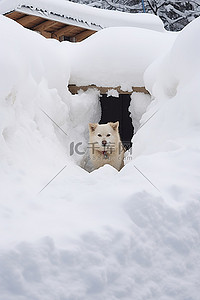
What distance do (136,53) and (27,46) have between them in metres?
1.78

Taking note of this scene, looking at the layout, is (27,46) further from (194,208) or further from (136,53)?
(194,208)

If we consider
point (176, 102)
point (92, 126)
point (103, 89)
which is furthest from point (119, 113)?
point (176, 102)

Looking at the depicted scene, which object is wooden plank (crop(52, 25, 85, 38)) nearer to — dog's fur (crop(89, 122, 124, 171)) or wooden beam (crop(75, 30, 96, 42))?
wooden beam (crop(75, 30, 96, 42))

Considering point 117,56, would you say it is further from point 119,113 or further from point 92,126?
point 119,113

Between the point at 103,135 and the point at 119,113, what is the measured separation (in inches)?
83.2

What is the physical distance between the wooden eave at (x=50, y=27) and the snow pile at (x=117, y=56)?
6.55 feet

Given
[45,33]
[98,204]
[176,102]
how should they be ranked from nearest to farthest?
[98,204]
[176,102]
[45,33]

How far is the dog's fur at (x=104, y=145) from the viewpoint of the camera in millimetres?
4371

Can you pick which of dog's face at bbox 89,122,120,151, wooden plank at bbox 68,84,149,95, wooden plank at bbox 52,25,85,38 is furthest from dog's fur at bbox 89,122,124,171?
wooden plank at bbox 52,25,85,38

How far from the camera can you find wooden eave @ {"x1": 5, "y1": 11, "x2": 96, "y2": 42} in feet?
20.5

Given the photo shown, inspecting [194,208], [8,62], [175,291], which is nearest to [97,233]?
[175,291]

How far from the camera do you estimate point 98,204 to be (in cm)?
180

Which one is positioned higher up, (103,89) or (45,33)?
(45,33)

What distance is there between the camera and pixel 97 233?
1536 millimetres
